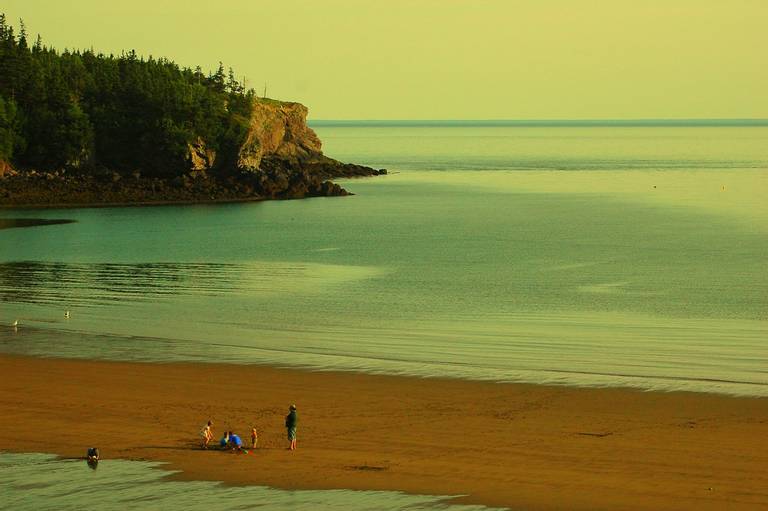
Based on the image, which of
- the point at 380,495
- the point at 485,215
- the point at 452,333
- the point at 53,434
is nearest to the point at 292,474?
the point at 380,495

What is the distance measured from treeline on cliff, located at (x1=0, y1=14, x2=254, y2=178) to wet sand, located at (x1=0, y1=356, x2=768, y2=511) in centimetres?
9408

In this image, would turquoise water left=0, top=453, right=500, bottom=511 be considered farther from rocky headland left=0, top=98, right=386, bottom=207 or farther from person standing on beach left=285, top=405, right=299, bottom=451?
rocky headland left=0, top=98, right=386, bottom=207

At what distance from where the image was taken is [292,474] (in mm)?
23672

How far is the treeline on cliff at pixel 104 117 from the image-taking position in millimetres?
126875

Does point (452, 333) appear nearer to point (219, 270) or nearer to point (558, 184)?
point (219, 270)

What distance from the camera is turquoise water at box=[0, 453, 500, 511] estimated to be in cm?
2164

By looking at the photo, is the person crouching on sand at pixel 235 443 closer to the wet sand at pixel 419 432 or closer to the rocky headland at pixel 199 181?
the wet sand at pixel 419 432

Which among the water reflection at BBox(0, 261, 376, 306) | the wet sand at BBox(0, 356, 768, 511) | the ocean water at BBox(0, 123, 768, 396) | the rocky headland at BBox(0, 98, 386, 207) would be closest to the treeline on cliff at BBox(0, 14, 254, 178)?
the rocky headland at BBox(0, 98, 386, 207)

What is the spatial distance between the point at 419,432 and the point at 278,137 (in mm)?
133139

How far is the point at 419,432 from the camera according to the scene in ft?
89.8

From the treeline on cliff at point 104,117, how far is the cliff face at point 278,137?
7.30 feet

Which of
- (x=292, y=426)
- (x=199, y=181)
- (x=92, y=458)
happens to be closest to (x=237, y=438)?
(x=292, y=426)

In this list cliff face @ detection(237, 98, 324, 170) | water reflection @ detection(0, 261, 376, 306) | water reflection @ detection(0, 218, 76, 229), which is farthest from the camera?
cliff face @ detection(237, 98, 324, 170)

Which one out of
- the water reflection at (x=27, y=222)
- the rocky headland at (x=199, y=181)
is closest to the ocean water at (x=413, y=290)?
the water reflection at (x=27, y=222)
